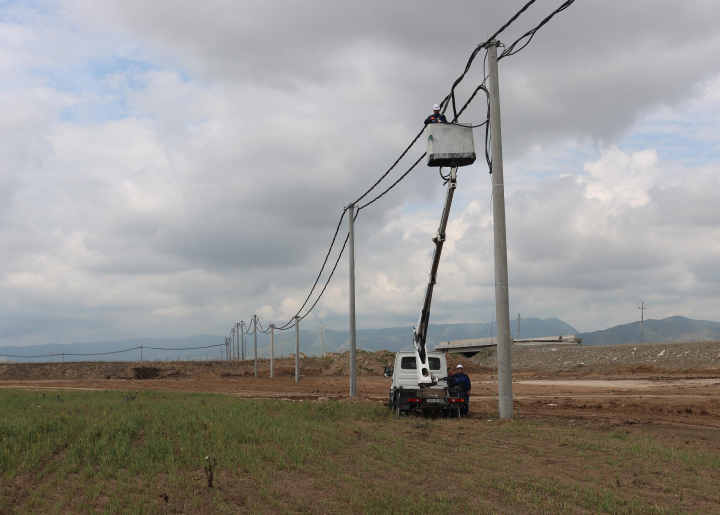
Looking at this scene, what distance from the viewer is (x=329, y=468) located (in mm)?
10992

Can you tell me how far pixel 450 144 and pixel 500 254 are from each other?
139 inches

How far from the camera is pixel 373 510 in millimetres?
8508

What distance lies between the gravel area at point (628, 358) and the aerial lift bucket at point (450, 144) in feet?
89.2

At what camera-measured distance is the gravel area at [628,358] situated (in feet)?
156

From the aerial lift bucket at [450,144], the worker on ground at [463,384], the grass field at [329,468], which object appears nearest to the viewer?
the grass field at [329,468]

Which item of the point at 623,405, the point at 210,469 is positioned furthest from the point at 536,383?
the point at 210,469

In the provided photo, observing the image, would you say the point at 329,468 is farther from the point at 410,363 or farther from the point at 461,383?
the point at 410,363

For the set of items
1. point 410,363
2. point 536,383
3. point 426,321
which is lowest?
point 536,383

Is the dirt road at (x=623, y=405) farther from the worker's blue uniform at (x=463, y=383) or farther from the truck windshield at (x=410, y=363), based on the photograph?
the truck windshield at (x=410, y=363)

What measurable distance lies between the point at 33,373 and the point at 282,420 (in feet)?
Result: 171

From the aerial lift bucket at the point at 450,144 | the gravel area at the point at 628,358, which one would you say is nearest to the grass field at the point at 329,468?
the aerial lift bucket at the point at 450,144

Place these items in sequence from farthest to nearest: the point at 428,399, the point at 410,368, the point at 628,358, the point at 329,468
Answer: the point at 628,358 < the point at 410,368 < the point at 428,399 < the point at 329,468

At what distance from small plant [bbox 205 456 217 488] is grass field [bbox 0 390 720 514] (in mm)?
110

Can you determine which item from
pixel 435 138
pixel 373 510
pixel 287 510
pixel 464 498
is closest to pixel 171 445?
pixel 287 510
